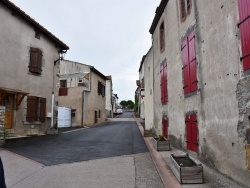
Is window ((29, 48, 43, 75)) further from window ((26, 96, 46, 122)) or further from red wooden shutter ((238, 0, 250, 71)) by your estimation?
red wooden shutter ((238, 0, 250, 71))

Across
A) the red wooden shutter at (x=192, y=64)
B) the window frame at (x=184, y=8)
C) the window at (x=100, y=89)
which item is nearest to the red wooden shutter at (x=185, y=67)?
the red wooden shutter at (x=192, y=64)

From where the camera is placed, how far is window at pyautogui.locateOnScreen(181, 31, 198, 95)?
7.79 metres

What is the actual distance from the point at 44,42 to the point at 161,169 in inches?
479

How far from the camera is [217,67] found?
6.07m

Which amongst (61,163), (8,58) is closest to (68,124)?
(8,58)

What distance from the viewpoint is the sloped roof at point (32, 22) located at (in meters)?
12.4

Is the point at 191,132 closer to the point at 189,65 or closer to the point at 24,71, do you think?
the point at 189,65

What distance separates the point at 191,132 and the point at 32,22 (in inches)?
440

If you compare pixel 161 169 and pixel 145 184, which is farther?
pixel 161 169

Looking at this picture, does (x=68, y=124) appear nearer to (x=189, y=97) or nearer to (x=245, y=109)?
(x=189, y=97)

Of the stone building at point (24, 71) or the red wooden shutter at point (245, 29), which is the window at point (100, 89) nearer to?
the stone building at point (24, 71)

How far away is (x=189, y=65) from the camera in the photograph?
8250 millimetres

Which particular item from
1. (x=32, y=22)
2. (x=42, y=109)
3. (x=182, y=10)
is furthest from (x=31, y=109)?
(x=182, y=10)

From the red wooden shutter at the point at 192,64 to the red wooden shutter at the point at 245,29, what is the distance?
274 cm
